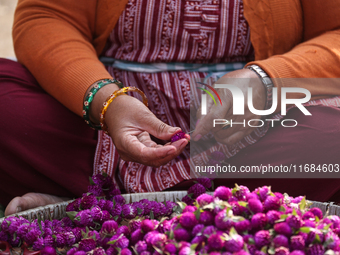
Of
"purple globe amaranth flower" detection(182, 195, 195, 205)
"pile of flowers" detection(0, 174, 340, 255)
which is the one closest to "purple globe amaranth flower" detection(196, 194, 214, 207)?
"pile of flowers" detection(0, 174, 340, 255)

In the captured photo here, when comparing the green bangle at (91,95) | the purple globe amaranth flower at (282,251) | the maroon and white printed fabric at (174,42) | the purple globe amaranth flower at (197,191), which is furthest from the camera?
the maroon and white printed fabric at (174,42)

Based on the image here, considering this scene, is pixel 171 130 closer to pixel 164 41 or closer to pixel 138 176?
pixel 138 176

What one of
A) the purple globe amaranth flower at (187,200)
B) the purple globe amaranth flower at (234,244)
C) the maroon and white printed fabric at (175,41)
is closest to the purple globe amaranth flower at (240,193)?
the purple globe amaranth flower at (234,244)

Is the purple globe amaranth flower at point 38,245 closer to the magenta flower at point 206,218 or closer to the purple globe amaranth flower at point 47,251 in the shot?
the purple globe amaranth flower at point 47,251

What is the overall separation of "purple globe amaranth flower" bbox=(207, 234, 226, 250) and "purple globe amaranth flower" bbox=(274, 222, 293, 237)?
82mm

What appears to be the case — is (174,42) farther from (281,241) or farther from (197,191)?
(281,241)

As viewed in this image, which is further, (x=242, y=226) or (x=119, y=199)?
(x=119, y=199)

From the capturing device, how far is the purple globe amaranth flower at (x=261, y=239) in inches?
19.4

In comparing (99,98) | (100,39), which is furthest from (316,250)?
(100,39)

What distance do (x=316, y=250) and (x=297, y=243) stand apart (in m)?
0.03

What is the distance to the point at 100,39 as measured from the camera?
1.10m

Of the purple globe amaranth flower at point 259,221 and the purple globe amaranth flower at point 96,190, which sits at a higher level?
the purple globe amaranth flower at point 259,221

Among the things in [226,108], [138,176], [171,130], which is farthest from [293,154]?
[138,176]

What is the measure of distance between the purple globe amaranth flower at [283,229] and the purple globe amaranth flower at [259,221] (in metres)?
0.02
